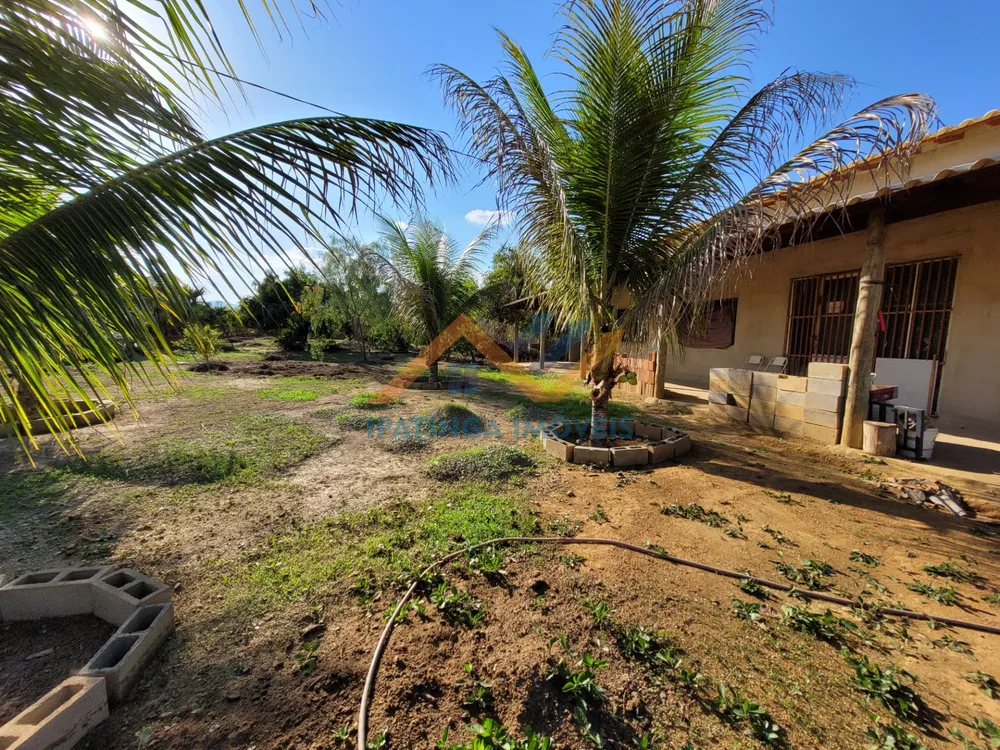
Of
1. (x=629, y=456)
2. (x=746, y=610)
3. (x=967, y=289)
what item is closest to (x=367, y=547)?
(x=746, y=610)

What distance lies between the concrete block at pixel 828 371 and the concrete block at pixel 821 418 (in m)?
0.49

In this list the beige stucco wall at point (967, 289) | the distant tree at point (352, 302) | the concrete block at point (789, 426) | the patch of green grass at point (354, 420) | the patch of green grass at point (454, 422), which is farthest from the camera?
the distant tree at point (352, 302)

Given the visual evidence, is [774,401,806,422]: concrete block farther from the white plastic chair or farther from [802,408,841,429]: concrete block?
the white plastic chair

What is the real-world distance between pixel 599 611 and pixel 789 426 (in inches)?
210

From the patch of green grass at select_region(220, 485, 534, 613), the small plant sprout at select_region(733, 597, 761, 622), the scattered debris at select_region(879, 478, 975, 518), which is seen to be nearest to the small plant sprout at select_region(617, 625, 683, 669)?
the small plant sprout at select_region(733, 597, 761, 622)

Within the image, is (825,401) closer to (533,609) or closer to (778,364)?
→ (778,364)

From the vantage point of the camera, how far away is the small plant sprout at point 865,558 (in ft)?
8.54

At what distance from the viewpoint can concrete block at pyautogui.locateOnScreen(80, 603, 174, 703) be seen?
5.19 ft

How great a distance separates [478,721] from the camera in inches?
59.2

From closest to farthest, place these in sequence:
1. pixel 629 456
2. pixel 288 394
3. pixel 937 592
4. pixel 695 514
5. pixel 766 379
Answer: pixel 937 592, pixel 695 514, pixel 629 456, pixel 766 379, pixel 288 394

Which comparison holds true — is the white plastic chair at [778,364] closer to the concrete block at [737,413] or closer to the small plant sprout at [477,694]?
the concrete block at [737,413]

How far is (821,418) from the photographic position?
5219 millimetres

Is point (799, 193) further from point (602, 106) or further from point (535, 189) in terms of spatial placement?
point (535, 189)

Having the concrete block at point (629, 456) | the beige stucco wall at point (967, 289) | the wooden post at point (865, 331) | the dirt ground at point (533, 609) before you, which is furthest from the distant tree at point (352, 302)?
the beige stucco wall at point (967, 289)
